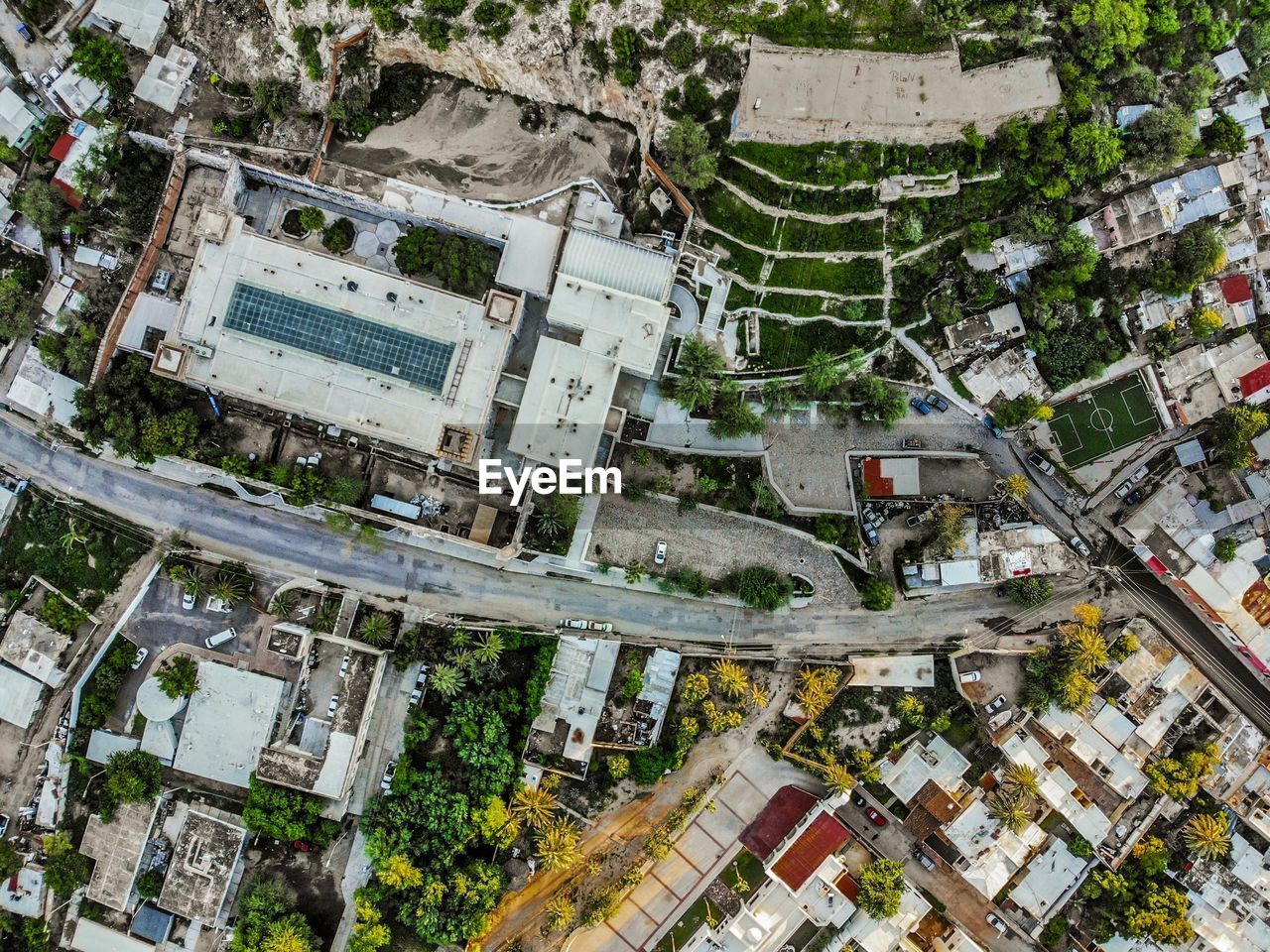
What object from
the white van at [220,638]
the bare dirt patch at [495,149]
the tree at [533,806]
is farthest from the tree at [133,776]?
the bare dirt patch at [495,149]

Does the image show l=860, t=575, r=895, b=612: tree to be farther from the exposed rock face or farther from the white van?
the white van

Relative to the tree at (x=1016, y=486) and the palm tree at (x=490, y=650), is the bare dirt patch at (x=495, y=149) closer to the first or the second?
the palm tree at (x=490, y=650)

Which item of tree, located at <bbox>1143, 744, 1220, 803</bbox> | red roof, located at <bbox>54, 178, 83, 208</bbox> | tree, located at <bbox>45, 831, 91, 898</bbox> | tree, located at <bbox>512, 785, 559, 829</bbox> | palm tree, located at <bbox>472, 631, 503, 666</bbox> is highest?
red roof, located at <bbox>54, 178, 83, 208</bbox>

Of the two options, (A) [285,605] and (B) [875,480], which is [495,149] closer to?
(A) [285,605]

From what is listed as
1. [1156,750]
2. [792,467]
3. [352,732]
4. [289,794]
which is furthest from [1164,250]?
[289,794]

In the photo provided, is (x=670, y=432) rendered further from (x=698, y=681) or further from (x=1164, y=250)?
(x=1164, y=250)

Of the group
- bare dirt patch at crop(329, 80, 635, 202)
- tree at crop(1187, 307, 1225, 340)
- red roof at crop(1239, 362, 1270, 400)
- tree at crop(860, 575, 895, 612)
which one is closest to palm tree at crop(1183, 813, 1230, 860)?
tree at crop(860, 575, 895, 612)
